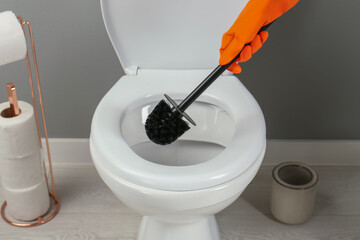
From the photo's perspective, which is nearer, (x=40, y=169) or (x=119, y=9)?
(x=119, y=9)

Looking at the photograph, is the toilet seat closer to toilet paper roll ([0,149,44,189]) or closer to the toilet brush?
the toilet brush

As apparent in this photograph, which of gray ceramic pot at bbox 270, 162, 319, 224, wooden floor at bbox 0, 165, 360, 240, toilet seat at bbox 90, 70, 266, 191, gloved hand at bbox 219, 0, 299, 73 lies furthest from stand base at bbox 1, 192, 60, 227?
gloved hand at bbox 219, 0, 299, 73

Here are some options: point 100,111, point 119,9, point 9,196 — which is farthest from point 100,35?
point 9,196

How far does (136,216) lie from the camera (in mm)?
1492

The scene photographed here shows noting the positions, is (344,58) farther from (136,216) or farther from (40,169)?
(40,169)

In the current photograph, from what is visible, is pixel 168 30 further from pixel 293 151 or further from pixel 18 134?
Answer: pixel 293 151

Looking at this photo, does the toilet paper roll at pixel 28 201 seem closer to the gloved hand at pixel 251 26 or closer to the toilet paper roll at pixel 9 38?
the toilet paper roll at pixel 9 38

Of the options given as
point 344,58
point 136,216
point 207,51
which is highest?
point 207,51

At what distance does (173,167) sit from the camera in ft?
3.34

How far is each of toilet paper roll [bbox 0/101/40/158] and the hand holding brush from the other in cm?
39

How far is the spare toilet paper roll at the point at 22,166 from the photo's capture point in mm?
1349

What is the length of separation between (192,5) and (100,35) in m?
0.35

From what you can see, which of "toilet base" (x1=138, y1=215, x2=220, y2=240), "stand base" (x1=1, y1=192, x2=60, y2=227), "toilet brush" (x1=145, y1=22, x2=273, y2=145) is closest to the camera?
"toilet brush" (x1=145, y1=22, x2=273, y2=145)

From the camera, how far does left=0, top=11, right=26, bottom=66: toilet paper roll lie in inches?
44.8
